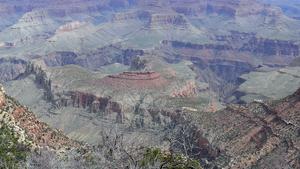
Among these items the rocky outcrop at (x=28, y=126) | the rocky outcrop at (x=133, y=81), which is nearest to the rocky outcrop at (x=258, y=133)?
the rocky outcrop at (x=28, y=126)

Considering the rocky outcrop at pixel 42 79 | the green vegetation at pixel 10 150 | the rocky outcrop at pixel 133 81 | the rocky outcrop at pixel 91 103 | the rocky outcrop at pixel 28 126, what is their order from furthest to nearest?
the rocky outcrop at pixel 42 79, the rocky outcrop at pixel 133 81, the rocky outcrop at pixel 91 103, the rocky outcrop at pixel 28 126, the green vegetation at pixel 10 150

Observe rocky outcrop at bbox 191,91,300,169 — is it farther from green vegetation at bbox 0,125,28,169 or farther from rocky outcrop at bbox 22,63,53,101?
rocky outcrop at bbox 22,63,53,101

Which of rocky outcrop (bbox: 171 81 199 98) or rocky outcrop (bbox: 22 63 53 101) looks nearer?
rocky outcrop (bbox: 171 81 199 98)

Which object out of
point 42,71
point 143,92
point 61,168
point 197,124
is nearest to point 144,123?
point 143,92

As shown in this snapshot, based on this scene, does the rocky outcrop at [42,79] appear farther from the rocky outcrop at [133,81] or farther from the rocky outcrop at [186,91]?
the rocky outcrop at [186,91]

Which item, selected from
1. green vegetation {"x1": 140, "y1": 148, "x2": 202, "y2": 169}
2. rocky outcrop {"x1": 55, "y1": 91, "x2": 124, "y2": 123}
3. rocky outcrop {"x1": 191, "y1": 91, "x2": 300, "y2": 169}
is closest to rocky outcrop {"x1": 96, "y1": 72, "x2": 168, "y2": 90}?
rocky outcrop {"x1": 55, "y1": 91, "x2": 124, "y2": 123}

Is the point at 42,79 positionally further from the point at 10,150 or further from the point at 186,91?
the point at 10,150

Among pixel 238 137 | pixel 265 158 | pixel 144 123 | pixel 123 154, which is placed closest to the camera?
pixel 123 154

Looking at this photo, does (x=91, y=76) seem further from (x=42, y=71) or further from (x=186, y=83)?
(x=186, y=83)
